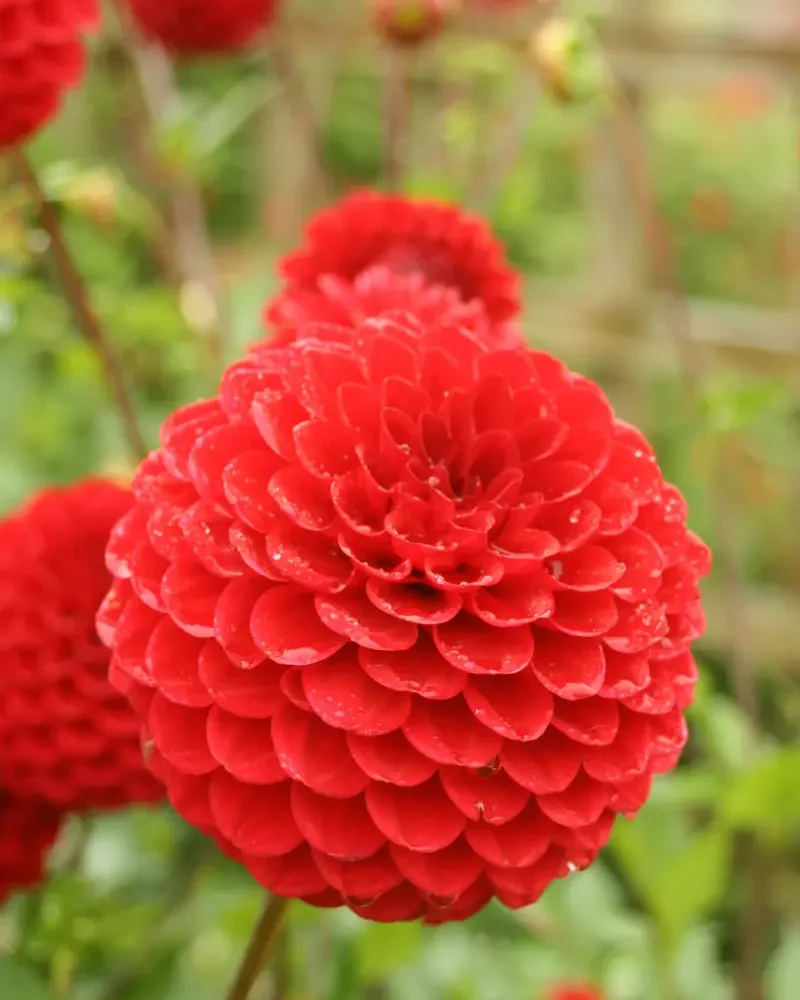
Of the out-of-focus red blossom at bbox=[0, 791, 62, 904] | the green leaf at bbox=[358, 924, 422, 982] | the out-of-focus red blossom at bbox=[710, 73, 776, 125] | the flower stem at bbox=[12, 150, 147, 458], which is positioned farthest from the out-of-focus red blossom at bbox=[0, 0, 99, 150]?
the out-of-focus red blossom at bbox=[710, 73, 776, 125]

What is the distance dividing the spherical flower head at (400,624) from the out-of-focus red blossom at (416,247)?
0.20 m

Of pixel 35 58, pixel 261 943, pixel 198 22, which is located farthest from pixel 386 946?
pixel 198 22

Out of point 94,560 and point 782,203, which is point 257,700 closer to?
point 94,560

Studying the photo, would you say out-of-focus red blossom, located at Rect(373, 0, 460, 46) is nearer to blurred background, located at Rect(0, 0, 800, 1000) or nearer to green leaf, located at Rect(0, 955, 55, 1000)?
blurred background, located at Rect(0, 0, 800, 1000)

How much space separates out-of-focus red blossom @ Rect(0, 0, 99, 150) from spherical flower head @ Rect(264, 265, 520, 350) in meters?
0.14

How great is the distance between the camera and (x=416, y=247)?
504 millimetres

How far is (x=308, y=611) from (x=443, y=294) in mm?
168

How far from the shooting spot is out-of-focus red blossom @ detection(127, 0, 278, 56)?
651 millimetres

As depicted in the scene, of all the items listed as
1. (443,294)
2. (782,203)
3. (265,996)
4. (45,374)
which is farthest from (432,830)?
(782,203)

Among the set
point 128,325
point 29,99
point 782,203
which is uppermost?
point 29,99

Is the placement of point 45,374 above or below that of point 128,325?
below

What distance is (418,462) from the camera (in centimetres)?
30

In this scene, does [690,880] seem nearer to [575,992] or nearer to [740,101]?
[575,992]

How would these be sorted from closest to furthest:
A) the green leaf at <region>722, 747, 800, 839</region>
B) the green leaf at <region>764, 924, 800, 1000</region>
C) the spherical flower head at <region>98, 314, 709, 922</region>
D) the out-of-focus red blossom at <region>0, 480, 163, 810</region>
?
1. the spherical flower head at <region>98, 314, 709, 922</region>
2. the out-of-focus red blossom at <region>0, 480, 163, 810</region>
3. the green leaf at <region>722, 747, 800, 839</region>
4. the green leaf at <region>764, 924, 800, 1000</region>
